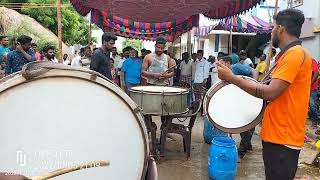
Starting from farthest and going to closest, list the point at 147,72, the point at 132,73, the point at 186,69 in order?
the point at 186,69
the point at 132,73
the point at 147,72

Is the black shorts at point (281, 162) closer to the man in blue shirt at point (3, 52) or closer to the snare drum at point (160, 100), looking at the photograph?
the snare drum at point (160, 100)

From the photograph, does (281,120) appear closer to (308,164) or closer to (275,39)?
(275,39)

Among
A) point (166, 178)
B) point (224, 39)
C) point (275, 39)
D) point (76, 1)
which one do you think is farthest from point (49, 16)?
point (275, 39)

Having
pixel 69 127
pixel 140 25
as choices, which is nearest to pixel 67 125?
pixel 69 127

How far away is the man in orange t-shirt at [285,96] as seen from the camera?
2.43 meters

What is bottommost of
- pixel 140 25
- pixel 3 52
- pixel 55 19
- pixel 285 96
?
pixel 285 96

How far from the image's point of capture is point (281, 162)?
257 centimetres

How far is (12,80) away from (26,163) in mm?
432

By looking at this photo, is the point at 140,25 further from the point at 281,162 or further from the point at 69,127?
the point at 69,127

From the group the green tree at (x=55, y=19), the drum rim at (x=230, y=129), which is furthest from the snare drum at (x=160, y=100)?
the green tree at (x=55, y=19)

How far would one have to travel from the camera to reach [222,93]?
369 centimetres

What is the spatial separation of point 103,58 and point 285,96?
10.9ft

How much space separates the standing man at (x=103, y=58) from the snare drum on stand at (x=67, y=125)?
126 inches

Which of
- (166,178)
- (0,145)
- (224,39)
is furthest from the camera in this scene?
(224,39)
